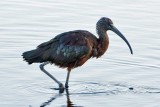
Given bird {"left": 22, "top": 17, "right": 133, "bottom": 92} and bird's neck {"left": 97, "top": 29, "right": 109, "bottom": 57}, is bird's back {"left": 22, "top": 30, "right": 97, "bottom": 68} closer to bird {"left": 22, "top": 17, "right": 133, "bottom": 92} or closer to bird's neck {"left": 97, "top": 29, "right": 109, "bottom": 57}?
bird {"left": 22, "top": 17, "right": 133, "bottom": 92}

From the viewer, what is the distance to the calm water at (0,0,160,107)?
13641mm

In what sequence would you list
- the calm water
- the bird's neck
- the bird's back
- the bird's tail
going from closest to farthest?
the calm water → the bird's tail → the bird's back → the bird's neck

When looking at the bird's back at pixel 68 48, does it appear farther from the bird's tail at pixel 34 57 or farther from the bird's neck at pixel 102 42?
the bird's neck at pixel 102 42

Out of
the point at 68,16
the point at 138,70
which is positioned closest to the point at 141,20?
the point at 68,16

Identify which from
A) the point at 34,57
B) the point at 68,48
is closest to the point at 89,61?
the point at 68,48

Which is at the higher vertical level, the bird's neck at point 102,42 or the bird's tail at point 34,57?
the bird's neck at point 102,42

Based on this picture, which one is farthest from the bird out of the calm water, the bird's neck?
the calm water

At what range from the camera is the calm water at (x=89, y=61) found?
1364 cm

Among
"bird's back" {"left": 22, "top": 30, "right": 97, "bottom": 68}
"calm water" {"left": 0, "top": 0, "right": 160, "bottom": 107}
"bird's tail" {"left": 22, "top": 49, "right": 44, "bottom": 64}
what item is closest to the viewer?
"calm water" {"left": 0, "top": 0, "right": 160, "bottom": 107}

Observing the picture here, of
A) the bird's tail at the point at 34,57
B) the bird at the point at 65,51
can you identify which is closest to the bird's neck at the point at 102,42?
the bird at the point at 65,51

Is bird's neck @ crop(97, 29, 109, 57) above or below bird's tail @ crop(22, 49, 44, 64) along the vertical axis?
above

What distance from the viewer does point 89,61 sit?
16344mm

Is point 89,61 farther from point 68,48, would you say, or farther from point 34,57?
point 34,57

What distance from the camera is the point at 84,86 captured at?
14.4 m
